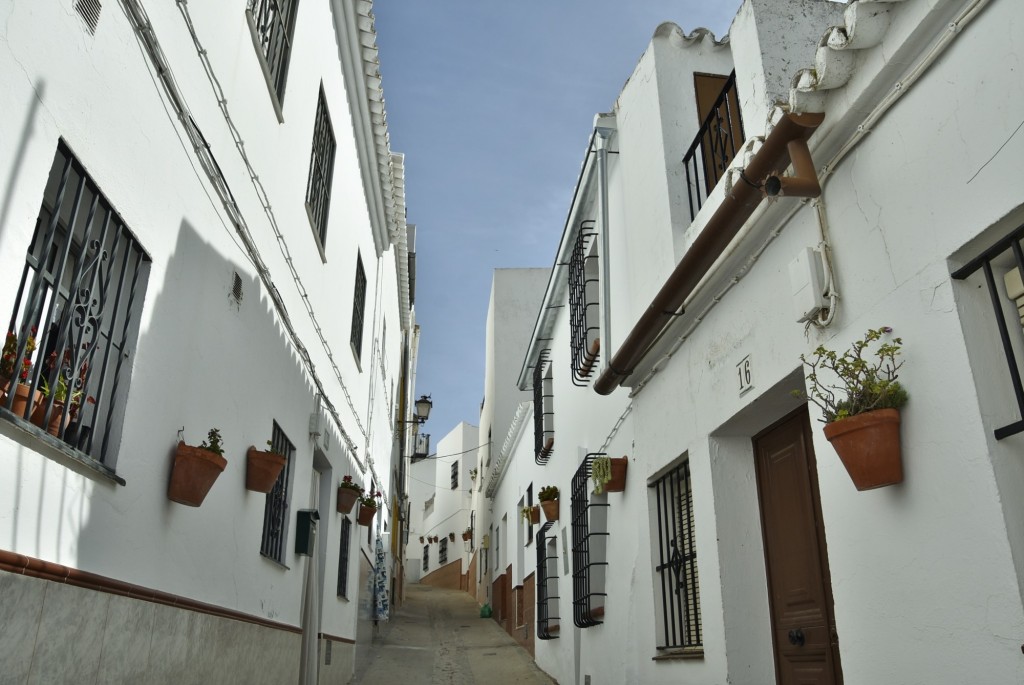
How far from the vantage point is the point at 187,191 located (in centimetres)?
419

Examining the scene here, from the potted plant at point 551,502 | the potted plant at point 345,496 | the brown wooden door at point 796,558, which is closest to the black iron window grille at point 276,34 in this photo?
the brown wooden door at point 796,558

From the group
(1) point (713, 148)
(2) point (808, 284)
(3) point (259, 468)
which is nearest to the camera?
(2) point (808, 284)

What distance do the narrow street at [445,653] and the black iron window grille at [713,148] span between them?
697cm

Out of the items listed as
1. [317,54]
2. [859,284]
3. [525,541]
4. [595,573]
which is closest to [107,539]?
[859,284]

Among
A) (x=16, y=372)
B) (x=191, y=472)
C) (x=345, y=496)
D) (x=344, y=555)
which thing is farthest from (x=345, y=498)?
(x=16, y=372)

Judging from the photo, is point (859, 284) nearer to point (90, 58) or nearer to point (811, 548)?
point (811, 548)

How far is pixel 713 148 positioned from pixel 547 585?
7.20 m

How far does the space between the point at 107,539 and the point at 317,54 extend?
5066mm

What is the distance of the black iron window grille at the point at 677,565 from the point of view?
5.62m

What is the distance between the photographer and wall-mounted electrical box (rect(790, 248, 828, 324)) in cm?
369

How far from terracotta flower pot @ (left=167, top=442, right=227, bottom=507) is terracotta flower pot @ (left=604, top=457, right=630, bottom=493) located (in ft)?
12.3

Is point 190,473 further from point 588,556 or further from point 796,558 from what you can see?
point 588,556

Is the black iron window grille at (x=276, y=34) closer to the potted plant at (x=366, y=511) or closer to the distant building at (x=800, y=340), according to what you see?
the distant building at (x=800, y=340)

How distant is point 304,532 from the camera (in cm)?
708
